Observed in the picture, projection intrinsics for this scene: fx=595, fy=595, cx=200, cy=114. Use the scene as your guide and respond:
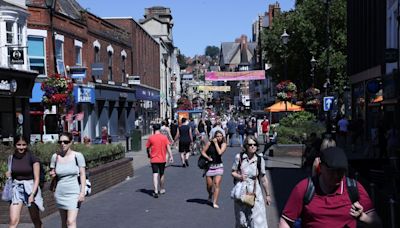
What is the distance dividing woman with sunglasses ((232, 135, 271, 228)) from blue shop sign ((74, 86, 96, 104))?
24.5m

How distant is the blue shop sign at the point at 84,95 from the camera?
105ft

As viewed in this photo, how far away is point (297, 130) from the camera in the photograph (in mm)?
24734

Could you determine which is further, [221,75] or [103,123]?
[221,75]

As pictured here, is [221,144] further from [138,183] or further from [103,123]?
[103,123]

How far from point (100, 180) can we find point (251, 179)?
6639mm

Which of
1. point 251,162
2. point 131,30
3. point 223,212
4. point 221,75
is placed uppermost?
point 131,30

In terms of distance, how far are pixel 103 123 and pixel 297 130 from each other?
17327 millimetres

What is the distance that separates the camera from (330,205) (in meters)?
4.17

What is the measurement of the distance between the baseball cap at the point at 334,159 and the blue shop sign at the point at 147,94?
143 feet

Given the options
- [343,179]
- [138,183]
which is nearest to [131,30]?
[138,183]

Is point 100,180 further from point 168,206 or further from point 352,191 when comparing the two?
point 352,191

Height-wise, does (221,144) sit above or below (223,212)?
above

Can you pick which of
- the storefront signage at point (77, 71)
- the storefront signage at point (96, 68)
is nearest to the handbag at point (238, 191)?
the storefront signage at point (77, 71)

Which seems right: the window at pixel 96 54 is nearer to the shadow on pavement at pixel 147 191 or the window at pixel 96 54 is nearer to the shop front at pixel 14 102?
the shop front at pixel 14 102
